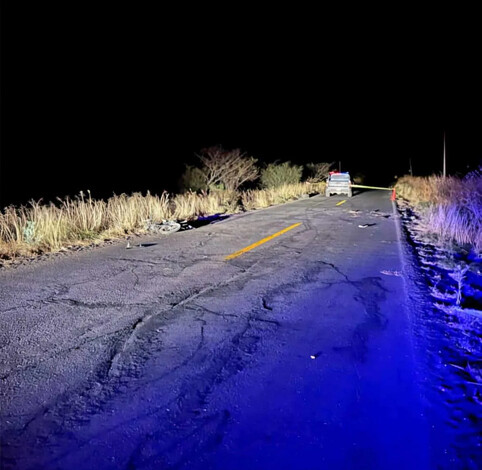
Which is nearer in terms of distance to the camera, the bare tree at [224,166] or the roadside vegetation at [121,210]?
the roadside vegetation at [121,210]

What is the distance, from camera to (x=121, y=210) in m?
11.1

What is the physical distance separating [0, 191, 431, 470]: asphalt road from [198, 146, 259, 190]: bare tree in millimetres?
15751

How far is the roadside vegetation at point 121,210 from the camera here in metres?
8.25

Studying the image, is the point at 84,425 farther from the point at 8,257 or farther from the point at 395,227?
the point at 395,227

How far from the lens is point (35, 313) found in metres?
4.44

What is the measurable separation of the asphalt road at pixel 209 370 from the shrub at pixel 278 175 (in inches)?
910

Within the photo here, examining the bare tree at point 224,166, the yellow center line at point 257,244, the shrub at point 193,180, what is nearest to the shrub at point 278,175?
the bare tree at point 224,166

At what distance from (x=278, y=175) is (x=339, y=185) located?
6258mm

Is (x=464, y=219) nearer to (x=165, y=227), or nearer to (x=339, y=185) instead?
(x=165, y=227)

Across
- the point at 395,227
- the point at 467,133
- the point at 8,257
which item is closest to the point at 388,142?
the point at 467,133

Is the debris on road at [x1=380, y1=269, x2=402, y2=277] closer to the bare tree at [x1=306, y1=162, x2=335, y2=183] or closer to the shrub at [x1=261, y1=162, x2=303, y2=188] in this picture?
the shrub at [x1=261, y1=162, x2=303, y2=188]

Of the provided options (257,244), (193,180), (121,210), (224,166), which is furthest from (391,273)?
(224,166)

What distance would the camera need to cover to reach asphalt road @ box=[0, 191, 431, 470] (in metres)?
2.32

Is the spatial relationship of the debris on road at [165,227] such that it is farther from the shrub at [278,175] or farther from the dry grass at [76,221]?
the shrub at [278,175]
